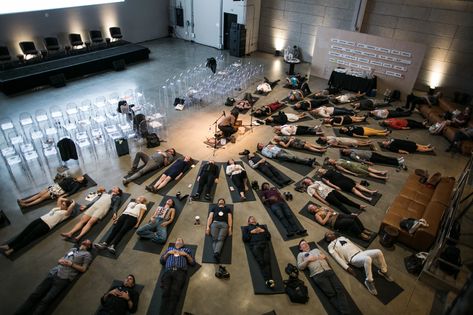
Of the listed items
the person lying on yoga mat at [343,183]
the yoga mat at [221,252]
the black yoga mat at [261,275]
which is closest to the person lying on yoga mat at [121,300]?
the yoga mat at [221,252]

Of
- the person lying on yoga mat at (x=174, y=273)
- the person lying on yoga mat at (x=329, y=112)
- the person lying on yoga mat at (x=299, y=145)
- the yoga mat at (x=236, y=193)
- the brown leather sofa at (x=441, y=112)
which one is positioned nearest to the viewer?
the person lying on yoga mat at (x=174, y=273)

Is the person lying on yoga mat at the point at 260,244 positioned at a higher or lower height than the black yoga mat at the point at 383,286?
higher

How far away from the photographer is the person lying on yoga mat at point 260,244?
4.96 m

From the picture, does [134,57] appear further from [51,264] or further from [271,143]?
[51,264]

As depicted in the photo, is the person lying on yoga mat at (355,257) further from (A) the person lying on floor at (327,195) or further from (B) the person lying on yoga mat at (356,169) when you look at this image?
(B) the person lying on yoga mat at (356,169)

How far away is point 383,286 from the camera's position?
A: 4934mm

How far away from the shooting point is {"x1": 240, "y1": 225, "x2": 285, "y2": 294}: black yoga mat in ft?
15.7

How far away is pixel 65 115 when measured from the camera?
29.1ft

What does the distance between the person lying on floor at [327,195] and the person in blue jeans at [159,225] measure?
2921 millimetres

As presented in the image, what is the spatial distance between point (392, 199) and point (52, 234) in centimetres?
675

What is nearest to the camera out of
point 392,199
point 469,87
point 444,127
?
point 392,199

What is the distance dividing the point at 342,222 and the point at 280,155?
2485 mm

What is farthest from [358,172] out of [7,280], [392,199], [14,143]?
[14,143]

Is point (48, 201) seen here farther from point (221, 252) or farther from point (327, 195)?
point (327, 195)
